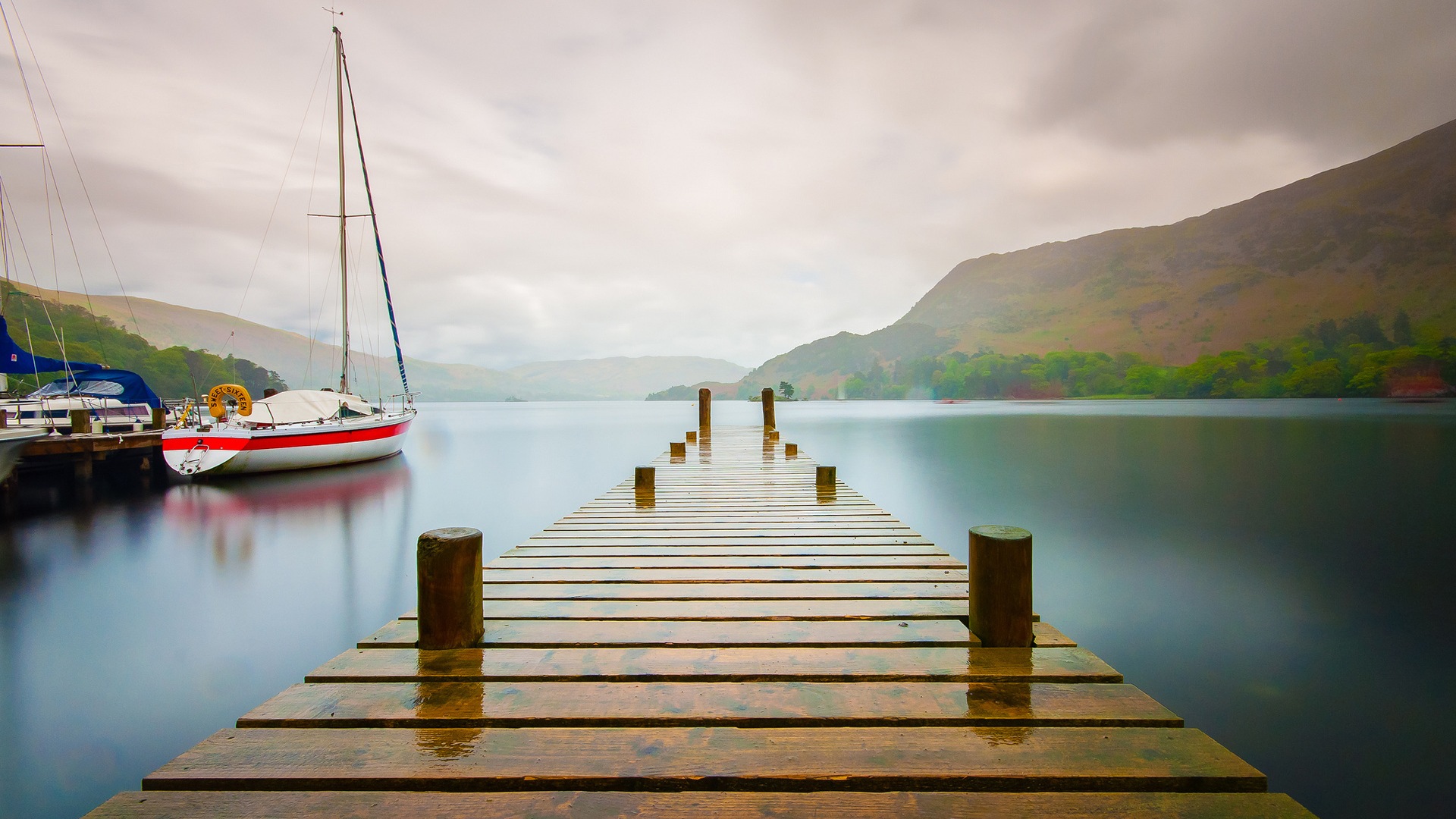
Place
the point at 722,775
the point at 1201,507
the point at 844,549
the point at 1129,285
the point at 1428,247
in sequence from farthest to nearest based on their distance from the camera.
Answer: the point at 1129,285
the point at 1428,247
the point at 1201,507
the point at 844,549
the point at 722,775

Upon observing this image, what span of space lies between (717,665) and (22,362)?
21.4 meters

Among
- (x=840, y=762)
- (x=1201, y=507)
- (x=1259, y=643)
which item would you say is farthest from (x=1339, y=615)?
(x=840, y=762)

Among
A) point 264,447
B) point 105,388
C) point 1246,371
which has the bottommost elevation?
point 264,447

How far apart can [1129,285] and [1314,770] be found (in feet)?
725

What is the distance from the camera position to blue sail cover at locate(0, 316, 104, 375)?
515 inches

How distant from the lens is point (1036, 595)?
8359mm

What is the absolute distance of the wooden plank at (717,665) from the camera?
2.75 metres

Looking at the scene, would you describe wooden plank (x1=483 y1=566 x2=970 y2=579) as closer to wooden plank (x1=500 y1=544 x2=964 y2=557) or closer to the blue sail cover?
wooden plank (x1=500 y1=544 x2=964 y2=557)

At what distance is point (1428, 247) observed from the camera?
120875mm

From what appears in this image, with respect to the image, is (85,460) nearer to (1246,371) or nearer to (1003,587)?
(1003,587)

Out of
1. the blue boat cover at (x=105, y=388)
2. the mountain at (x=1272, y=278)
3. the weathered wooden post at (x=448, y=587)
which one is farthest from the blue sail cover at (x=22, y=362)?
the mountain at (x=1272, y=278)

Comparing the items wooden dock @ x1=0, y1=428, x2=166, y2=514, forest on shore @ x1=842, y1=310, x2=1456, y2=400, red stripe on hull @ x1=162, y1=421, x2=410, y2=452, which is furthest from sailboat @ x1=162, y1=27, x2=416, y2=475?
forest on shore @ x1=842, y1=310, x2=1456, y2=400

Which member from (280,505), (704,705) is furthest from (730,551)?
(280,505)

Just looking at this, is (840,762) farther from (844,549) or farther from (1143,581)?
(1143,581)
